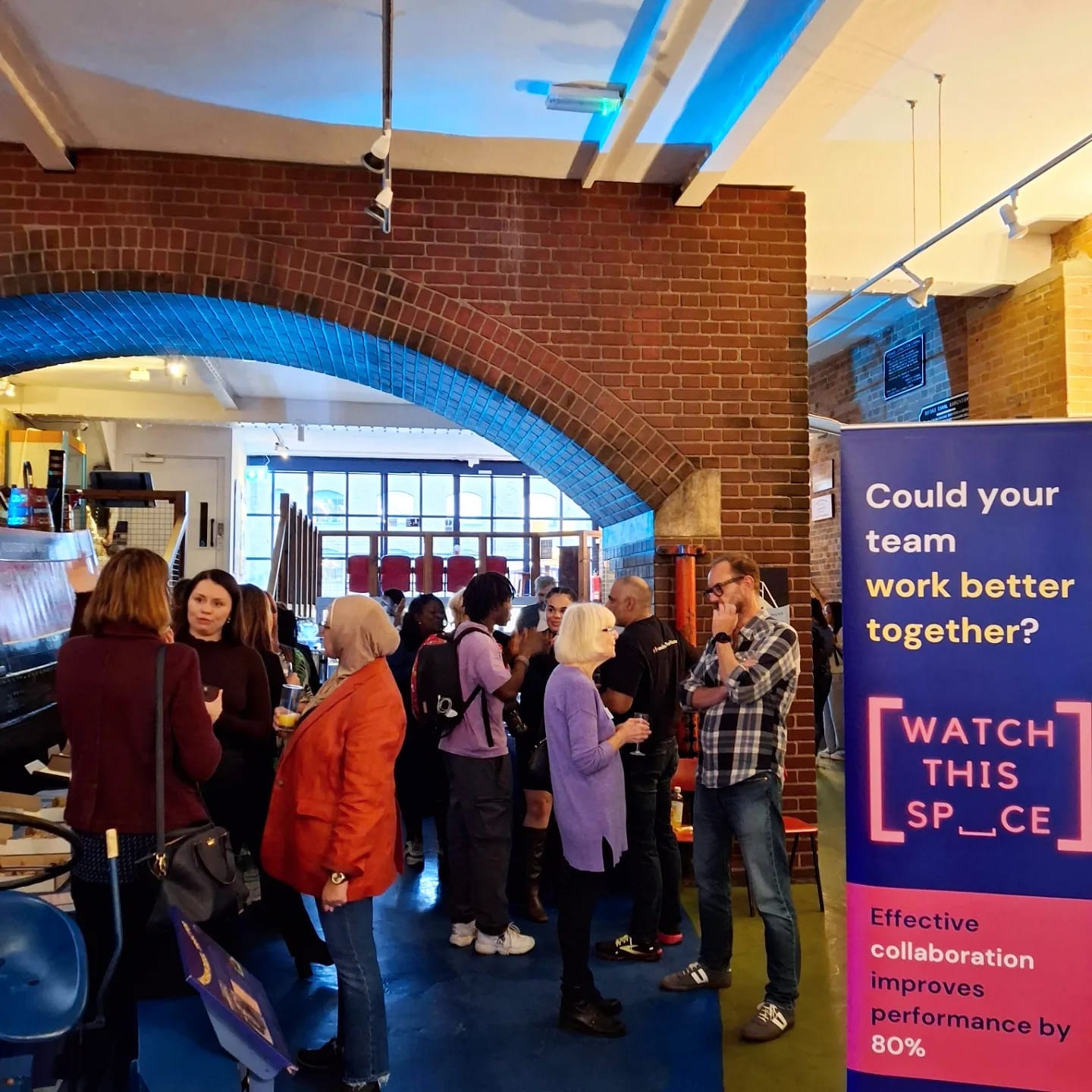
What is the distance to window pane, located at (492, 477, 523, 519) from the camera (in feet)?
71.6

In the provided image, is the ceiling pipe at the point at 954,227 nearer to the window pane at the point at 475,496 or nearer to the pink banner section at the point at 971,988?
the pink banner section at the point at 971,988

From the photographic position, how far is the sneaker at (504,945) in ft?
14.6

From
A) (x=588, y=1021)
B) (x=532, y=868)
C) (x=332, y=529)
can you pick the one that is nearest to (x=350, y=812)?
(x=588, y=1021)

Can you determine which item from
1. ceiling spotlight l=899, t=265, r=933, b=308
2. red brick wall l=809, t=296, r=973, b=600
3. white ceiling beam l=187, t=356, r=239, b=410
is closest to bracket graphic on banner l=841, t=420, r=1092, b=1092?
ceiling spotlight l=899, t=265, r=933, b=308

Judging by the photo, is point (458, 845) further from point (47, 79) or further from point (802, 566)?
point (47, 79)

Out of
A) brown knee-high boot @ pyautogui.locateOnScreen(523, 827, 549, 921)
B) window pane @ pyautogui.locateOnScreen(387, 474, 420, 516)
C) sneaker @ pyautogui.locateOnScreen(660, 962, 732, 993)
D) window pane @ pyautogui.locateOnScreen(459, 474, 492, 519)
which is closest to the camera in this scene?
sneaker @ pyautogui.locateOnScreen(660, 962, 732, 993)

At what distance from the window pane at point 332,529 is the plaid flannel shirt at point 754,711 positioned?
58.2ft

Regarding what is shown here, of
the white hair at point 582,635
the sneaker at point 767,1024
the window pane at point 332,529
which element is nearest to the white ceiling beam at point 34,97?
the white hair at point 582,635

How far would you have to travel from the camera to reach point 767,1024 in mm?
3623

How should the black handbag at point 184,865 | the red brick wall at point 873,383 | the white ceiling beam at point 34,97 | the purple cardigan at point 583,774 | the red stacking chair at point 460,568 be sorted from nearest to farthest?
the black handbag at point 184,865 → the purple cardigan at point 583,774 → the white ceiling beam at point 34,97 → the red brick wall at point 873,383 → the red stacking chair at point 460,568

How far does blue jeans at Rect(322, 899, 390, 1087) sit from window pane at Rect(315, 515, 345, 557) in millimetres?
18077

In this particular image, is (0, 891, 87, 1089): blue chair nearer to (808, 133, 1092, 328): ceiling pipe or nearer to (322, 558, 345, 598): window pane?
(808, 133, 1092, 328): ceiling pipe

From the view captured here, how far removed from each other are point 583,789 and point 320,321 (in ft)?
10.9

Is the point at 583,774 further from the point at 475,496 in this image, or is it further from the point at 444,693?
the point at 475,496
